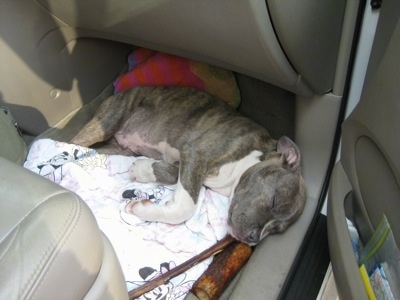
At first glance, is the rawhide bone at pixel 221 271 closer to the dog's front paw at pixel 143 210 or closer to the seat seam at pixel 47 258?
the dog's front paw at pixel 143 210

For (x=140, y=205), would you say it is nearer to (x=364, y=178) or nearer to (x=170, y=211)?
(x=170, y=211)

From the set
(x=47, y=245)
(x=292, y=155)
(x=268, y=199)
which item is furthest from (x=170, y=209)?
(x=47, y=245)

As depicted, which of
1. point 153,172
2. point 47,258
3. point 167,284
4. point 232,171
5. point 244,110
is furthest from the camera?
point 244,110

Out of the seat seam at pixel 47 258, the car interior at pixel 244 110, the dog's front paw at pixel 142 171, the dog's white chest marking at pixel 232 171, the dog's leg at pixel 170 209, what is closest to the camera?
the seat seam at pixel 47 258

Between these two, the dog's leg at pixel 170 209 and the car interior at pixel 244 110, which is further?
the dog's leg at pixel 170 209

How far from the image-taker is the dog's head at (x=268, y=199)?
2.03m

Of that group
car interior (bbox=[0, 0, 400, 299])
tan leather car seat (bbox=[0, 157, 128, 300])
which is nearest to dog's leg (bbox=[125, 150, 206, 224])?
car interior (bbox=[0, 0, 400, 299])

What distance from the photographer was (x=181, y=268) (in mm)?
1948

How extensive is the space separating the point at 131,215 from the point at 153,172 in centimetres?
30

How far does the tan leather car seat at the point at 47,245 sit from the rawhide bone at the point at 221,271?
631 millimetres

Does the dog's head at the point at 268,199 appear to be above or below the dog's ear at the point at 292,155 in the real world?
below

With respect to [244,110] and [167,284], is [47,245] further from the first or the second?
[244,110]

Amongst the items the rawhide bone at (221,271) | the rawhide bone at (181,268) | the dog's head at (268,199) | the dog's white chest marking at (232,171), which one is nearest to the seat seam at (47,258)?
the rawhide bone at (181,268)

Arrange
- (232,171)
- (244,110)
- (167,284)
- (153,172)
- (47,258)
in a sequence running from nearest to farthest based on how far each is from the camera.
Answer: (47,258)
(167,284)
(232,171)
(153,172)
(244,110)
